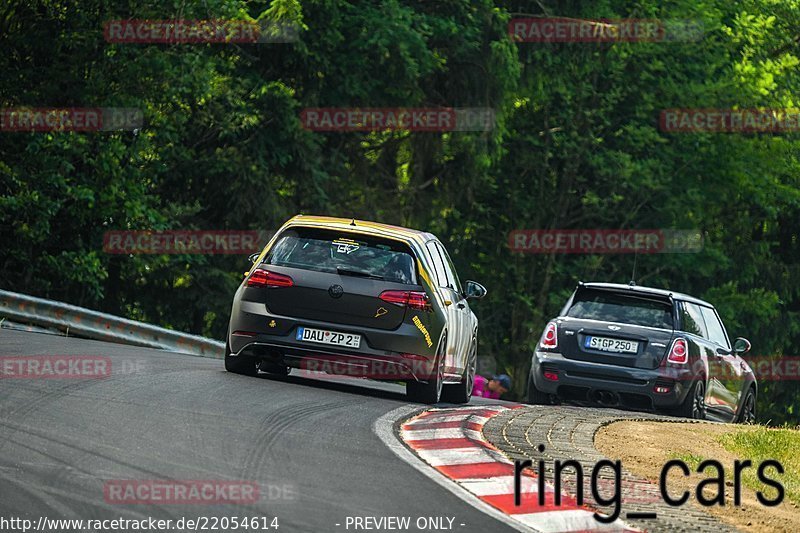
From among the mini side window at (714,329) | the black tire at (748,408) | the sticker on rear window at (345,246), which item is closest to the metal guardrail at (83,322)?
the sticker on rear window at (345,246)

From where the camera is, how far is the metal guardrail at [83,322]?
19078 mm

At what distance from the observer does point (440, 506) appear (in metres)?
8.47

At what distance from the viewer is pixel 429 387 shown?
48.1 ft

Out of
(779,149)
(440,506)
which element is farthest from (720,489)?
(779,149)

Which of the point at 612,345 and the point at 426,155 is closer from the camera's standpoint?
the point at 612,345

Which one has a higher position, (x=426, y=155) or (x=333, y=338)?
(x=426, y=155)

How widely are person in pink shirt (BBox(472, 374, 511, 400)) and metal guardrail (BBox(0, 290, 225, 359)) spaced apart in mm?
4714

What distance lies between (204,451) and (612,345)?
343 inches

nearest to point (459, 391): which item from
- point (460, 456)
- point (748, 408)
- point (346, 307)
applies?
point (346, 307)

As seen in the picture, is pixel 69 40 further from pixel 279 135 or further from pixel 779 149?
pixel 779 149

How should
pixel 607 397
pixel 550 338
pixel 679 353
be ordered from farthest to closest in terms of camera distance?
pixel 550 338 < pixel 607 397 < pixel 679 353

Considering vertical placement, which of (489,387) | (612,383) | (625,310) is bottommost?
(489,387)

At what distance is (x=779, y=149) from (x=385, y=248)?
97.5 feet

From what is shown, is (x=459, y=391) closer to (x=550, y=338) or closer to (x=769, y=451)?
(x=550, y=338)
